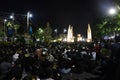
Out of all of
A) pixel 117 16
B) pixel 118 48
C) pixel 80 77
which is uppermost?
pixel 117 16

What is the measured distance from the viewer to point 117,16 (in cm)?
3956

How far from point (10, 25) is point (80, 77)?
71017mm

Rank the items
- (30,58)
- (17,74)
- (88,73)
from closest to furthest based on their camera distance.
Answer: (17,74), (30,58), (88,73)

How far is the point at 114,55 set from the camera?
30.2 feet

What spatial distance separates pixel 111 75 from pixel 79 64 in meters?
9.93

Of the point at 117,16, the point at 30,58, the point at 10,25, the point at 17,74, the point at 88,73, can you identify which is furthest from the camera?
the point at 10,25

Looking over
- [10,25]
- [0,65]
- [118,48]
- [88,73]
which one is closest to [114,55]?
[118,48]

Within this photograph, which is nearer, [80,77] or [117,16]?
→ [80,77]

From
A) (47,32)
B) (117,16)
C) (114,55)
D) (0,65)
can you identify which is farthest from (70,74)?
(47,32)

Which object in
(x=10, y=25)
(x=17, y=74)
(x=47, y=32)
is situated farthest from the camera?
(x=47, y=32)

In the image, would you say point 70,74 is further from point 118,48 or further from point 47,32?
point 47,32

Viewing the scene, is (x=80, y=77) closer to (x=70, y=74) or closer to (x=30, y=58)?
(x=70, y=74)

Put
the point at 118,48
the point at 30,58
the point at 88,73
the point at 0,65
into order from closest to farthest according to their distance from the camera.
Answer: the point at 118,48
the point at 0,65
the point at 30,58
the point at 88,73

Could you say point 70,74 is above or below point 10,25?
below
